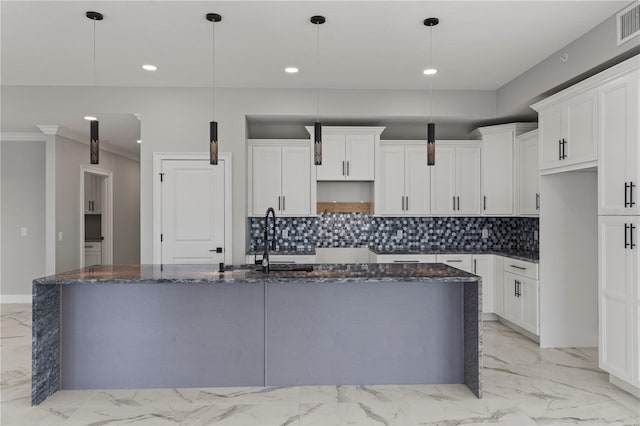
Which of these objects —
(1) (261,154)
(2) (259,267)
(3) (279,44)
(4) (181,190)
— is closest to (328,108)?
(1) (261,154)

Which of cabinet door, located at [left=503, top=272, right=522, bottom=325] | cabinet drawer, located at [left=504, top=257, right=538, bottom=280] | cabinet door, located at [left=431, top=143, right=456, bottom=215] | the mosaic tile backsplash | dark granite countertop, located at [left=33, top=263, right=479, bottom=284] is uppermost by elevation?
cabinet door, located at [left=431, top=143, right=456, bottom=215]

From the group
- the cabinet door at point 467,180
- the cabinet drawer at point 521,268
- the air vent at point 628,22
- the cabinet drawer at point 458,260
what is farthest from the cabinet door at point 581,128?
the cabinet drawer at point 458,260

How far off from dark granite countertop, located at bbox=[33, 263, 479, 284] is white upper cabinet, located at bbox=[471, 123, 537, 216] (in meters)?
2.39

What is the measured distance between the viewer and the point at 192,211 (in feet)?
16.9

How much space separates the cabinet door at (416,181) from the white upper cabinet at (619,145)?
2346 mm

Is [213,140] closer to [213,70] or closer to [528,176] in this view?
[213,70]

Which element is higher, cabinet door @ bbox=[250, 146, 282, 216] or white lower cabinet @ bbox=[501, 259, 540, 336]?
Result: cabinet door @ bbox=[250, 146, 282, 216]

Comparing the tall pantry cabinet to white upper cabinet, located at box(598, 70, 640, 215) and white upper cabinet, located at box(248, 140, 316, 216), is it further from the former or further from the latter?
white upper cabinet, located at box(248, 140, 316, 216)

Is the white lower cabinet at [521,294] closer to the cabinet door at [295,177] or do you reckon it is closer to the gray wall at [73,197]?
the cabinet door at [295,177]

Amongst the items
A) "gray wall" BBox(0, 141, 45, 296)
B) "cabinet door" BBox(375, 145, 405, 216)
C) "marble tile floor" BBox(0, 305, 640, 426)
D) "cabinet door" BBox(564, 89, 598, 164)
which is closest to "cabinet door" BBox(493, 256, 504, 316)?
"cabinet door" BBox(375, 145, 405, 216)

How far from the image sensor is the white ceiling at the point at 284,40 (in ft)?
10.6

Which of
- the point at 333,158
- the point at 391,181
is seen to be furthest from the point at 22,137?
the point at 391,181

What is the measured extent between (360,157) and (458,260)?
1772 mm

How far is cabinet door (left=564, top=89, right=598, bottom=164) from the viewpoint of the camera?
3.53m
